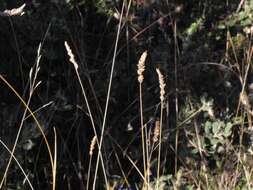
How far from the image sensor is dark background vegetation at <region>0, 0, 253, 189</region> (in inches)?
91.3

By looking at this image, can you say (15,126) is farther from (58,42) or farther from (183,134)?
(183,134)

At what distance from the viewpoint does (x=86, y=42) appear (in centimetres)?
258

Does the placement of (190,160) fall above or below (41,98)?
below

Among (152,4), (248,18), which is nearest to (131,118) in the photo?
(152,4)

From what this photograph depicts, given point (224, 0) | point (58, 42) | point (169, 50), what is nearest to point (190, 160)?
point (169, 50)


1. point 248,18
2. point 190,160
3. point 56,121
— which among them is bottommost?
point 190,160

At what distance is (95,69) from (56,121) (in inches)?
11.1

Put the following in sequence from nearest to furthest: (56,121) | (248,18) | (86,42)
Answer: (56,121) → (86,42) → (248,18)

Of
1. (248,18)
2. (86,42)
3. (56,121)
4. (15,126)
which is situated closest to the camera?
(15,126)

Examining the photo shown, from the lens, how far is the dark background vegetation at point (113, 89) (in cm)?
232

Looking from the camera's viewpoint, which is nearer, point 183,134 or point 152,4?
point 183,134

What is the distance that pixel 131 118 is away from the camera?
2453mm

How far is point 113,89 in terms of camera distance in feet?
7.97

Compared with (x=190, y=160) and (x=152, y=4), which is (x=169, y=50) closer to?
(x=152, y=4)
